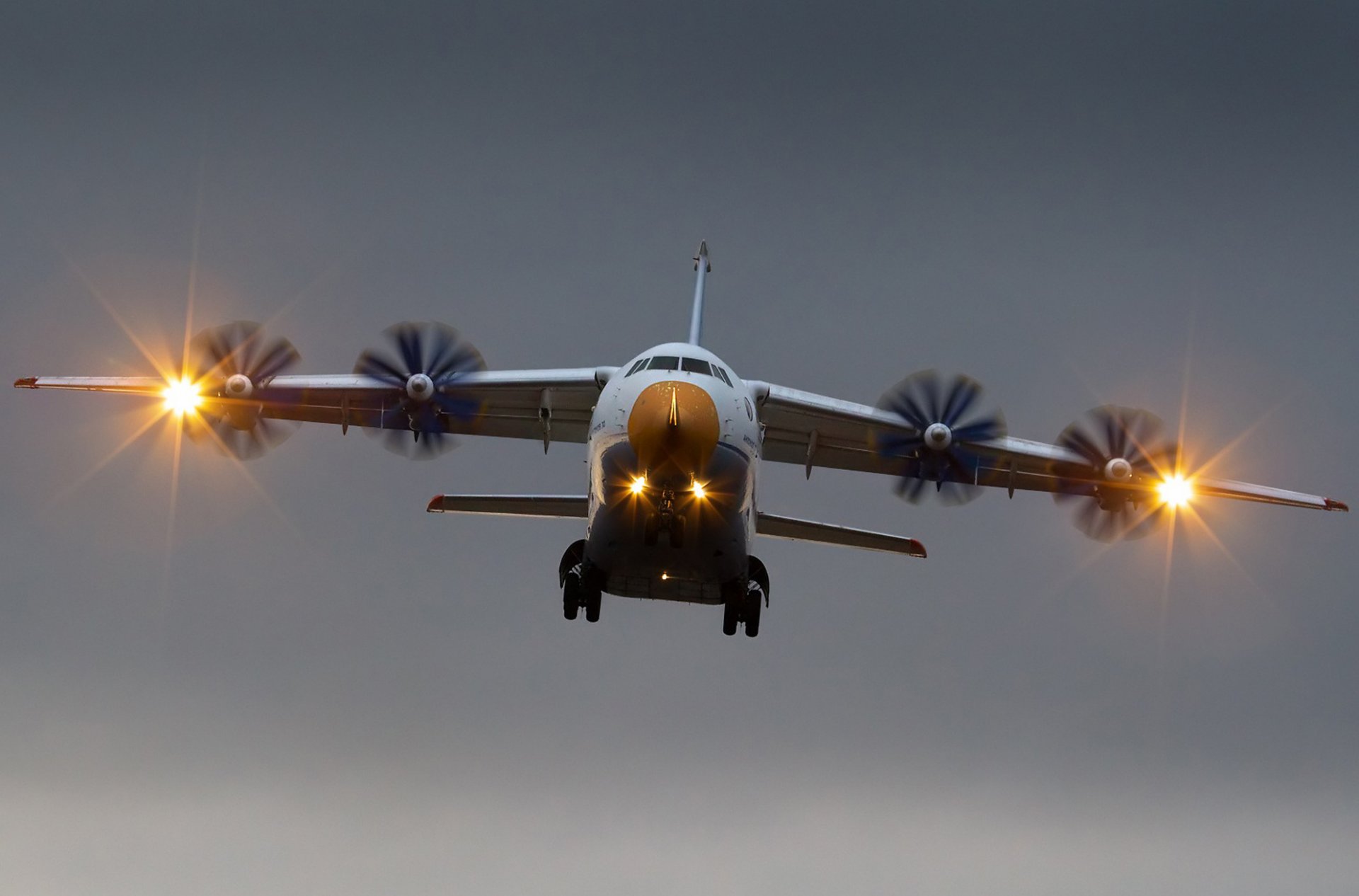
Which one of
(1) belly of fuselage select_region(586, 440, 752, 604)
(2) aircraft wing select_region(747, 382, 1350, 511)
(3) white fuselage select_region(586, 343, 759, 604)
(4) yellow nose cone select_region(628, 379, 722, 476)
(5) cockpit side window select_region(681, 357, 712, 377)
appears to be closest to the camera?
(4) yellow nose cone select_region(628, 379, 722, 476)

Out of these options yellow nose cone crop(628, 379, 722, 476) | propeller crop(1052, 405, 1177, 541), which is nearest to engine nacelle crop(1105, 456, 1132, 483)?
propeller crop(1052, 405, 1177, 541)

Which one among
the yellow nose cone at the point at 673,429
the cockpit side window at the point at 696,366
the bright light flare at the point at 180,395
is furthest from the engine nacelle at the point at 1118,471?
the bright light flare at the point at 180,395

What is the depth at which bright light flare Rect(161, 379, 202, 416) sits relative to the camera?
2195cm

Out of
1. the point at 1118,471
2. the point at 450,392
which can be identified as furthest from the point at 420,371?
the point at 1118,471

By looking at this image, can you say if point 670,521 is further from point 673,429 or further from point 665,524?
point 673,429

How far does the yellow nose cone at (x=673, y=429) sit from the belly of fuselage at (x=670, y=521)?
0.27 metres

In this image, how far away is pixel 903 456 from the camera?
22422 mm

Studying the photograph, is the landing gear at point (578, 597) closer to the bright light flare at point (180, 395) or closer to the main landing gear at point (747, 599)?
the main landing gear at point (747, 599)

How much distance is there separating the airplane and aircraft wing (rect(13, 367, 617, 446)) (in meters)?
0.03

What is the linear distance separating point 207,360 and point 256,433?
1372mm

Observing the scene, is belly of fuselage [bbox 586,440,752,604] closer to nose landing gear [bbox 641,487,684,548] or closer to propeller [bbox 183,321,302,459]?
nose landing gear [bbox 641,487,684,548]

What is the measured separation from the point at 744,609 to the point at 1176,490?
278 inches

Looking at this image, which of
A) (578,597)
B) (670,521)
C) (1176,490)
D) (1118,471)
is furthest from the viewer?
(1176,490)

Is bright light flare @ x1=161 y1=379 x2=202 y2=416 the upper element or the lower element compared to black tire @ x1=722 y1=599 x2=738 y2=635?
upper
